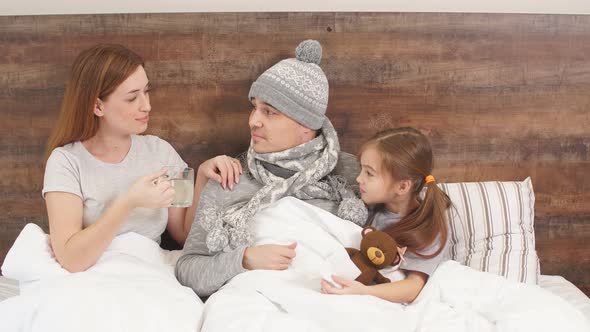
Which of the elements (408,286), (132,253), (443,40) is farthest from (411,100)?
(132,253)

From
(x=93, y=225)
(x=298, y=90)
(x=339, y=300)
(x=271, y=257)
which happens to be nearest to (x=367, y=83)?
(x=298, y=90)

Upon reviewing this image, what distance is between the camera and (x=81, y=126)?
5.41ft

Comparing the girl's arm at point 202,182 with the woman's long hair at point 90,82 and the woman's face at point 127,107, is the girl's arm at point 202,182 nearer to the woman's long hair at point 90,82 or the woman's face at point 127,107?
the woman's face at point 127,107

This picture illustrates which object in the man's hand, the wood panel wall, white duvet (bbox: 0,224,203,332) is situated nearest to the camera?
white duvet (bbox: 0,224,203,332)

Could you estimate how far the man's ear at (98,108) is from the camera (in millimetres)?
1630

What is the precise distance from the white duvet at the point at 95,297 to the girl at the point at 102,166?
6 cm

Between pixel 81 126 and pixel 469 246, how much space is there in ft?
4.01

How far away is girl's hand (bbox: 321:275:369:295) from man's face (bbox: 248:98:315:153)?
454 mm

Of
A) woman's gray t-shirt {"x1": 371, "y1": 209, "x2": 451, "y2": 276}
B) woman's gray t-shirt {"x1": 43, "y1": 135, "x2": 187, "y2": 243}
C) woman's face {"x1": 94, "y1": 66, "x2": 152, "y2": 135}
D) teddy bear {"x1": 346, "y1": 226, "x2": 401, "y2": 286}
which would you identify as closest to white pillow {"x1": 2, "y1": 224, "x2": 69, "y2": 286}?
woman's gray t-shirt {"x1": 43, "y1": 135, "x2": 187, "y2": 243}

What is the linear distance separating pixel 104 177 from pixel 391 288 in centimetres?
85

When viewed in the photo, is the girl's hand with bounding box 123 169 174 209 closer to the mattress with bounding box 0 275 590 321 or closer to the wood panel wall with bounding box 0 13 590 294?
the wood panel wall with bounding box 0 13 590 294

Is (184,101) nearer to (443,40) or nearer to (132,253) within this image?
(132,253)

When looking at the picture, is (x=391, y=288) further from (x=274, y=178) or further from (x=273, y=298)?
(x=274, y=178)

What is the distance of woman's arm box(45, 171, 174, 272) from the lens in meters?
1.53
